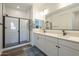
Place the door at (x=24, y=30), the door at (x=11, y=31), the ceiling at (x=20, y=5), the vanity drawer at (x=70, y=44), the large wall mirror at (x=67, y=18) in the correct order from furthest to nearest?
the door at (x=24, y=30) < the door at (x=11, y=31) < the ceiling at (x=20, y=5) < the large wall mirror at (x=67, y=18) < the vanity drawer at (x=70, y=44)

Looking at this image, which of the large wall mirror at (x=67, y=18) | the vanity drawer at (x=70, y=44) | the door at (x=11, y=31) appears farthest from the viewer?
the door at (x=11, y=31)

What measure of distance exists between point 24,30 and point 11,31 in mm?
791

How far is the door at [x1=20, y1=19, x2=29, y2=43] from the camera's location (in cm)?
431

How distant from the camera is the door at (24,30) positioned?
4312mm

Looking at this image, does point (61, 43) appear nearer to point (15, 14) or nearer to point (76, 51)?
point (76, 51)

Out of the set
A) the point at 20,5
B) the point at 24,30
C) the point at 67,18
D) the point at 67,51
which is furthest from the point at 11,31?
the point at 67,51

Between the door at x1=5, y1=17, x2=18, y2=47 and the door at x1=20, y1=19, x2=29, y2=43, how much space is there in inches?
12.8

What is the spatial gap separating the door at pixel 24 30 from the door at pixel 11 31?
33cm

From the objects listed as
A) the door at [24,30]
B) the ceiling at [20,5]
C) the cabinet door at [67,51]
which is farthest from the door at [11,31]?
the cabinet door at [67,51]

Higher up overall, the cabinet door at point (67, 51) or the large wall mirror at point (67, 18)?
the large wall mirror at point (67, 18)

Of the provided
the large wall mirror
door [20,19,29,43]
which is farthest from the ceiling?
the large wall mirror

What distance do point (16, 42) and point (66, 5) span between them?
113 inches

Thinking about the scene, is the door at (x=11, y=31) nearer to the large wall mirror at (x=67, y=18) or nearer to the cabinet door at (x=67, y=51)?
the large wall mirror at (x=67, y=18)

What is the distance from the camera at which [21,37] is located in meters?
4.29
